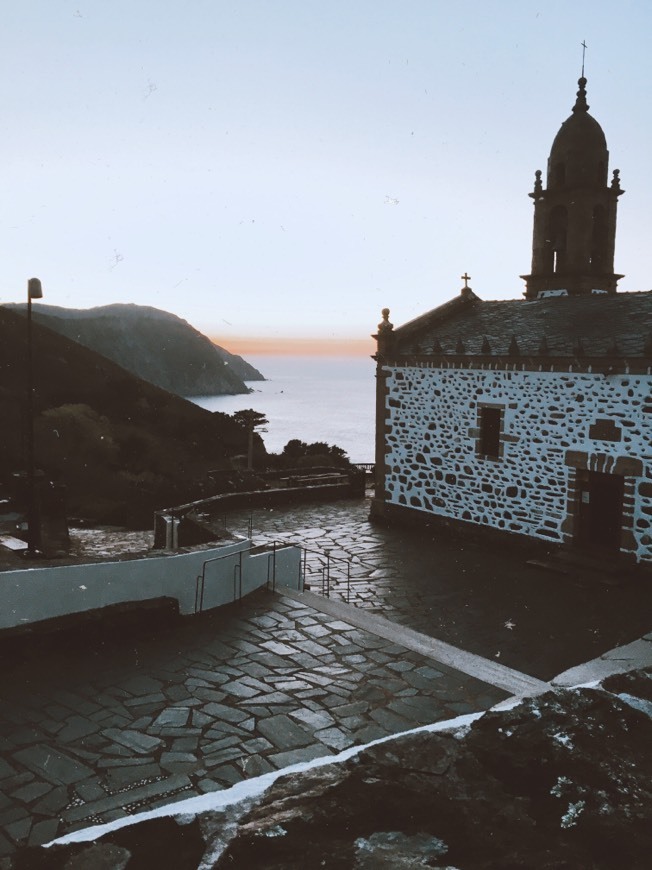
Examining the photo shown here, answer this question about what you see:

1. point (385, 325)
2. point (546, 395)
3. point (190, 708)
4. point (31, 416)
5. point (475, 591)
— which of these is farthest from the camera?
point (385, 325)

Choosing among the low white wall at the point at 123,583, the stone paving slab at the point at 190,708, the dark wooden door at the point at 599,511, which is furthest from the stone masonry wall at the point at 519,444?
Answer: the stone paving slab at the point at 190,708

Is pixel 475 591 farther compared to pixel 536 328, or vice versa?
pixel 536 328

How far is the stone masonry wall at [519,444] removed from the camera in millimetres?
14031

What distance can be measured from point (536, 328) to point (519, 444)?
2.99m

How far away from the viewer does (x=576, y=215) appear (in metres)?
20.5

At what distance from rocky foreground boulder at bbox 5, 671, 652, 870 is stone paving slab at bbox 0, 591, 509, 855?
3.48 meters

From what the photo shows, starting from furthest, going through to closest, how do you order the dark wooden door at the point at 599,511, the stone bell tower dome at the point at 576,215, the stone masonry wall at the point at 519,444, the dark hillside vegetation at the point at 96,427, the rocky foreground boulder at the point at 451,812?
1. the dark hillside vegetation at the point at 96,427
2. the stone bell tower dome at the point at 576,215
3. the dark wooden door at the point at 599,511
4. the stone masonry wall at the point at 519,444
5. the rocky foreground boulder at the point at 451,812

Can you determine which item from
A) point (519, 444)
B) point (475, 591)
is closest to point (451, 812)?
point (475, 591)

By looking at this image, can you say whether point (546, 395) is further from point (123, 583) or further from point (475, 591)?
point (123, 583)

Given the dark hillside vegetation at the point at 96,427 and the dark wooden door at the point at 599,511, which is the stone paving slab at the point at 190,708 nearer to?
the dark wooden door at the point at 599,511

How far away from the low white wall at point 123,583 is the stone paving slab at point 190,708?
Answer: 501mm

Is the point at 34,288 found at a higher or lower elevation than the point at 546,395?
higher

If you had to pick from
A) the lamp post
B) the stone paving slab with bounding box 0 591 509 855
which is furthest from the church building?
the lamp post

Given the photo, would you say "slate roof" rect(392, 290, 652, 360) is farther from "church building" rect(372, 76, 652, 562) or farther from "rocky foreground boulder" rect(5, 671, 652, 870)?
"rocky foreground boulder" rect(5, 671, 652, 870)
